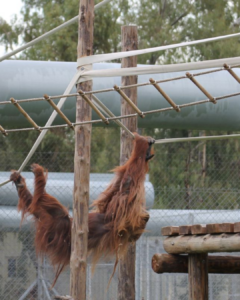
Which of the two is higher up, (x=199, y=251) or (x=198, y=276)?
(x=199, y=251)

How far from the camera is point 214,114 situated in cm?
563

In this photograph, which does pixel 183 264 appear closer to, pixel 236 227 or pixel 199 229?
pixel 199 229

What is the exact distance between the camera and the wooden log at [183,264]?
4.52 metres

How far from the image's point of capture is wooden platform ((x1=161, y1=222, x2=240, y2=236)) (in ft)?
12.8

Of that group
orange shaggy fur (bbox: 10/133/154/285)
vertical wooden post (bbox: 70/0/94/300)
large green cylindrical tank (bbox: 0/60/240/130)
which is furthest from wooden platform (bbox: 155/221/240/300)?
large green cylindrical tank (bbox: 0/60/240/130)

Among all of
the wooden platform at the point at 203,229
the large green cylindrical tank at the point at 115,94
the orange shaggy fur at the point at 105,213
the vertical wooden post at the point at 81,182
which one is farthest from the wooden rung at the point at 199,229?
the large green cylindrical tank at the point at 115,94

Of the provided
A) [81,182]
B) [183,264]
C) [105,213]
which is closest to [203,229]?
[183,264]

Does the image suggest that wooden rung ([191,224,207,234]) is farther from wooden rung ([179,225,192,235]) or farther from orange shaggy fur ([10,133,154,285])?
orange shaggy fur ([10,133,154,285])

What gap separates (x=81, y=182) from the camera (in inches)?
155

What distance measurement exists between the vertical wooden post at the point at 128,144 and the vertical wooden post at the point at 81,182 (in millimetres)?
1047

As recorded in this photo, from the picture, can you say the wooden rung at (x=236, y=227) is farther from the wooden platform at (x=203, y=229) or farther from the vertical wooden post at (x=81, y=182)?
the vertical wooden post at (x=81, y=182)

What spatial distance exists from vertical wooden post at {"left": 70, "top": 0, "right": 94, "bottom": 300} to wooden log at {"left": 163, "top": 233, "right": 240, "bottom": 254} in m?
0.82

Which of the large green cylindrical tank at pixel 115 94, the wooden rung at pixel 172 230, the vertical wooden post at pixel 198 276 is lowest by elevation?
the vertical wooden post at pixel 198 276

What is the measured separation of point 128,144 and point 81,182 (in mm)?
1212
